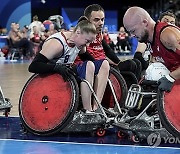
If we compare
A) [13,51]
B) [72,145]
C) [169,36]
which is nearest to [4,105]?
[72,145]

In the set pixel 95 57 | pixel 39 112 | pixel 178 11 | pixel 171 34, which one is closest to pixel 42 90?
pixel 39 112

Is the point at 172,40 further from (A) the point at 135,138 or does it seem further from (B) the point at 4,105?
(B) the point at 4,105

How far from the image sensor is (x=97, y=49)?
614 centimetres

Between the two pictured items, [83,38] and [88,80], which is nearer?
[83,38]

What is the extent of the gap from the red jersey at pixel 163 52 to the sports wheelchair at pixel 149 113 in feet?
0.67

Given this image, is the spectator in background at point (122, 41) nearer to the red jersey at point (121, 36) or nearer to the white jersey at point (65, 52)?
A: the red jersey at point (121, 36)

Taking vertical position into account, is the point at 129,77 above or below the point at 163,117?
below

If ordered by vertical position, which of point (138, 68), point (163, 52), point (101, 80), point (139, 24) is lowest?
point (138, 68)

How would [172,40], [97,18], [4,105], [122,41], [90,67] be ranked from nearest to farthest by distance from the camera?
[172,40]
[90,67]
[97,18]
[4,105]
[122,41]

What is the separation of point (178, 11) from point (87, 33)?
21507 mm

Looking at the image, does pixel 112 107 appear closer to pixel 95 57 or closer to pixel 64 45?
pixel 95 57

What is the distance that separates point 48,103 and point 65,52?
0.57 meters

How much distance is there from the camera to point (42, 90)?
16.9 feet

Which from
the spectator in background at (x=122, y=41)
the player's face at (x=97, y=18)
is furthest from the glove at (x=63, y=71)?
the spectator in background at (x=122, y=41)
